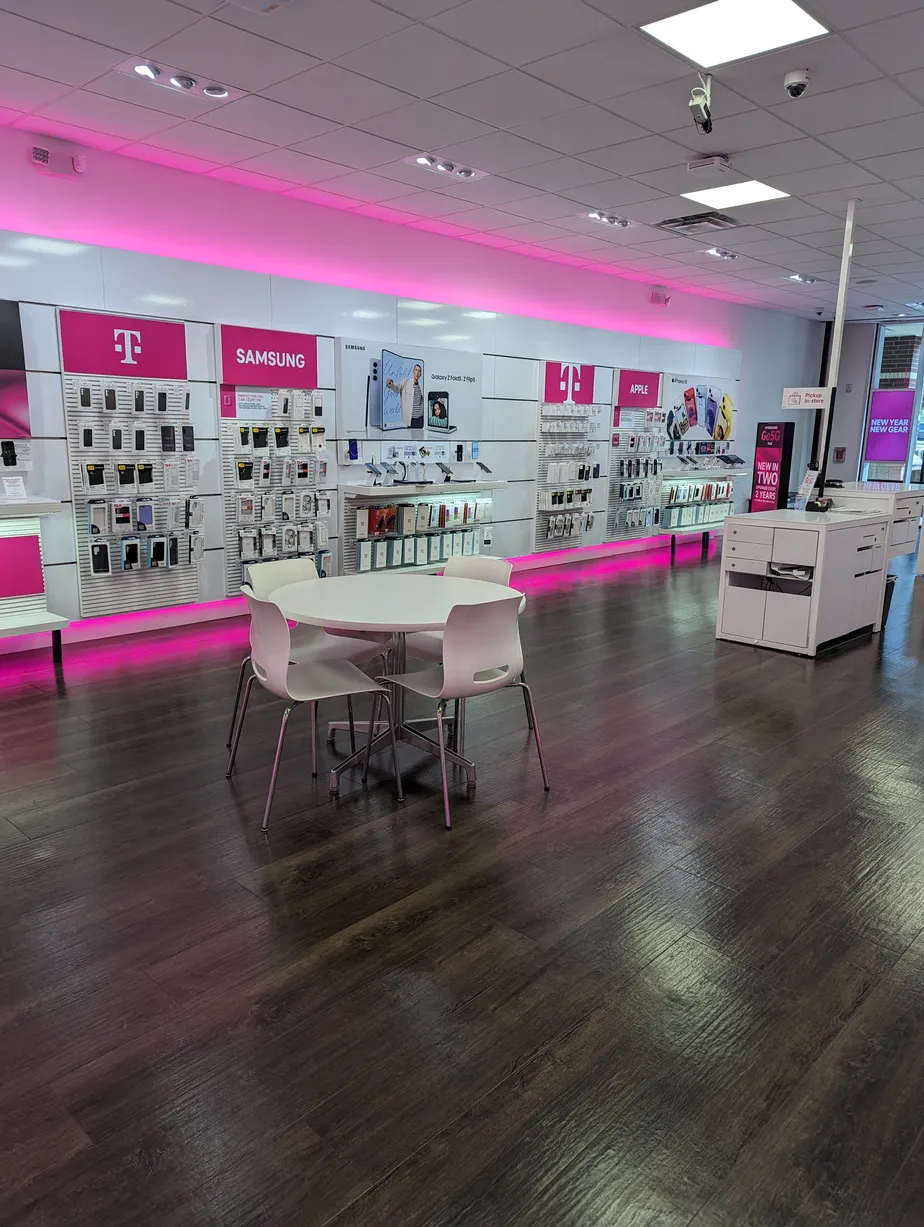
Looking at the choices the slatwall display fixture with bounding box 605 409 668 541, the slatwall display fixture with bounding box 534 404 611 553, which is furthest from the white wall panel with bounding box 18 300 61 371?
the slatwall display fixture with bounding box 605 409 668 541

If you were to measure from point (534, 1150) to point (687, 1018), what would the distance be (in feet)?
2.08

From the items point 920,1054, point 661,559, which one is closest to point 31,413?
point 920,1054

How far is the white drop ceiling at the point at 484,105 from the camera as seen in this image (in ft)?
12.8

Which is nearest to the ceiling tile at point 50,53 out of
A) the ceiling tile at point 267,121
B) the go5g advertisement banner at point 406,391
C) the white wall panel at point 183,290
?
the ceiling tile at point 267,121

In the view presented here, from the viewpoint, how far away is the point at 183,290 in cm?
623

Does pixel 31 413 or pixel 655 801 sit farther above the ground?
pixel 31 413

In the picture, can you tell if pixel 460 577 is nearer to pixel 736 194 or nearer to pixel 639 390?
pixel 736 194

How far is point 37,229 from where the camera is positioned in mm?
5555

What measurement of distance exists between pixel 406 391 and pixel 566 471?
8.30 ft

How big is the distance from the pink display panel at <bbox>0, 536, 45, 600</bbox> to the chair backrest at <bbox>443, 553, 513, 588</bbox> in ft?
9.28

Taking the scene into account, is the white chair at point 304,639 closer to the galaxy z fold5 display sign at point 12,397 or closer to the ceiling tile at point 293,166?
the galaxy z fold5 display sign at point 12,397

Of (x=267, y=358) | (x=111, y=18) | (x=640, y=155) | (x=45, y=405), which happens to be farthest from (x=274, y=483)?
(x=640, y=155)

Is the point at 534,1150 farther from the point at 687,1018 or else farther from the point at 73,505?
the point at 73,505

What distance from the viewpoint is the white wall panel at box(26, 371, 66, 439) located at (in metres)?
5.54
